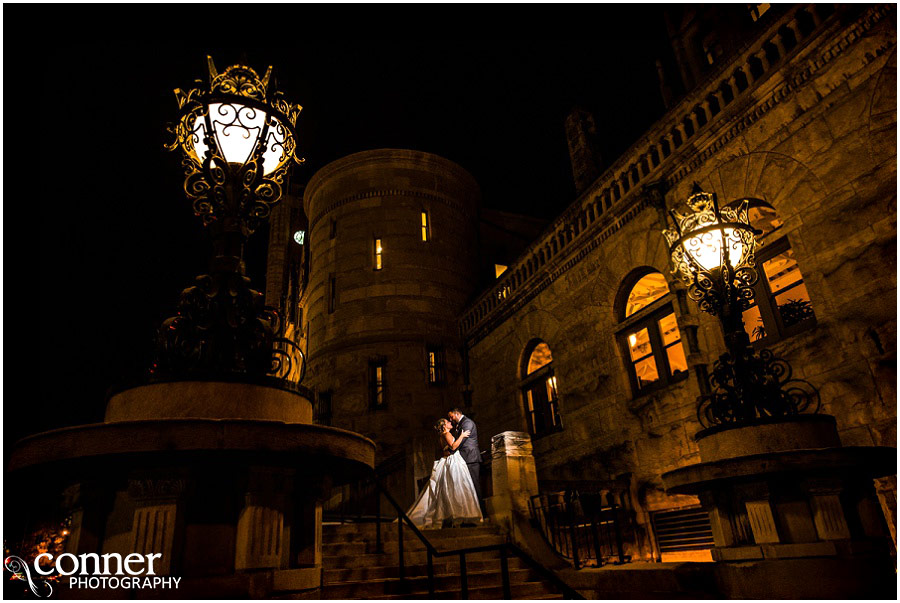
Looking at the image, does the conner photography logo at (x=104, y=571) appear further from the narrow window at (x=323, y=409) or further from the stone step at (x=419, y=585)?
the narrow window at (x=323, y=409)

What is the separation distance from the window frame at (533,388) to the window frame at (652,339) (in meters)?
1.85

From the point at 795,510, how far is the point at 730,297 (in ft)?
6.66

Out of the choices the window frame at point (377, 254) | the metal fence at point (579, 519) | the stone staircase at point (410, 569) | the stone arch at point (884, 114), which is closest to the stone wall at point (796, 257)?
the stone arch at point (884, 114)

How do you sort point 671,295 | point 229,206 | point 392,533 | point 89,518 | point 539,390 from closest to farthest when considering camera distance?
1. point 89,518
2. point 229,206
3. point 392,533
4. point 671,295
5. point 539,390

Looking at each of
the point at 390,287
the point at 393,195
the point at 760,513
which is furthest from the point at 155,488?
the point at 393,195

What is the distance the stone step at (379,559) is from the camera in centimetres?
672

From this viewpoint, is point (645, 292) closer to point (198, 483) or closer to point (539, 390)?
point (539, 390)

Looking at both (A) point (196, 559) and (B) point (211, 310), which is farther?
(B) point (211, 310)

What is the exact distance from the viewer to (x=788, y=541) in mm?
4328

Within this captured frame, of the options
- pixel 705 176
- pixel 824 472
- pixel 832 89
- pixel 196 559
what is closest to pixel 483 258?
pixel 705 176

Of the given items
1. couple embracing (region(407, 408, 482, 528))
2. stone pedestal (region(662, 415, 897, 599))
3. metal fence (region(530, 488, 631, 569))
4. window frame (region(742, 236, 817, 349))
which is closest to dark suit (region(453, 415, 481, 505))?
couple embracing (region(407, 408, 482, 528))

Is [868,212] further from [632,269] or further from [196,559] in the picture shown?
[196,559]

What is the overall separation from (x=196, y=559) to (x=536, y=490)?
690cm

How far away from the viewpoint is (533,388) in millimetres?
12883
